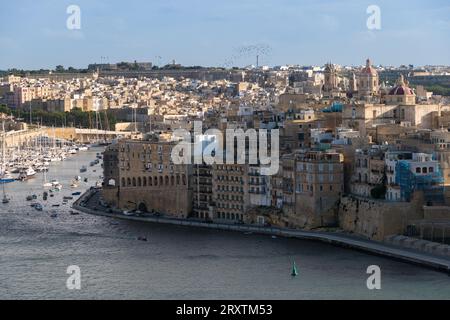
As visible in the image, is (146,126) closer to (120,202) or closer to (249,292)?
(120,202)

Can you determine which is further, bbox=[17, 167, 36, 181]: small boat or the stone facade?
bbox=[17, 167, 36, 181]: small boat

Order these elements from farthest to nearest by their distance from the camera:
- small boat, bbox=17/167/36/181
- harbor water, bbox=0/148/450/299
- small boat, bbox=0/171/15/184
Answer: small boat, bbox=17/167/36/181
small boat, bbox=0/171/15/184
harbor water, bbox=0/148/450/299

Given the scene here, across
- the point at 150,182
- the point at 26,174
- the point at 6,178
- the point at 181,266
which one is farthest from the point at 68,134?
the point at 181,266

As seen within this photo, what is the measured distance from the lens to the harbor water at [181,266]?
16.2m

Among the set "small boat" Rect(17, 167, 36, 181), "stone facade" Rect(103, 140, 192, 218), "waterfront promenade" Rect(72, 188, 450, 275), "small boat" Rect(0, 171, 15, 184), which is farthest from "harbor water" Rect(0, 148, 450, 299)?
"small boat" Rect(17, 167, 36, 181)

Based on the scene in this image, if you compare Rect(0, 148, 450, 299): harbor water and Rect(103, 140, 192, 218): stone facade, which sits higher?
Rect(103, 140, 192, 218): stone facade

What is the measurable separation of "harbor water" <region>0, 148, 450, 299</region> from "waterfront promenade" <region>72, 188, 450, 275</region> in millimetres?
185

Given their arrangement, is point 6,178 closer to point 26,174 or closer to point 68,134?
point 26,174

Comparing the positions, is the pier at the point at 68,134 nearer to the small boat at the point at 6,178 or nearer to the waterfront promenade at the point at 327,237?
the small boat at the point at 6,178

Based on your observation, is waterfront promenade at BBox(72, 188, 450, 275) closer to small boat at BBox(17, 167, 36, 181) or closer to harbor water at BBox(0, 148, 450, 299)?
harbor water at BBox(0, 148, 450, 299)

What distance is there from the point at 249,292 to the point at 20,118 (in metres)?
45.9

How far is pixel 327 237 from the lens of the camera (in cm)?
2042

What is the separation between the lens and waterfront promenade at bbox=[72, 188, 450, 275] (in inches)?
701

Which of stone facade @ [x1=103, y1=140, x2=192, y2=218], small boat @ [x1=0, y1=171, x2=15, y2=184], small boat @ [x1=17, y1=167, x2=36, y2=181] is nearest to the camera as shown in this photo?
stone facade @ [x1=103, y1=140, x2=192, y2=218]
